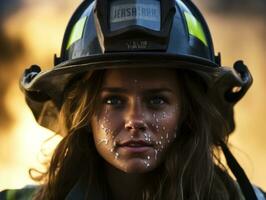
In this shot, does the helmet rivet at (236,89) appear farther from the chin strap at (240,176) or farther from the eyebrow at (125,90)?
the eyebrow at (125,90)

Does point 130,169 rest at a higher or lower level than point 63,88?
lower

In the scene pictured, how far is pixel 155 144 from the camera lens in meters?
2.63

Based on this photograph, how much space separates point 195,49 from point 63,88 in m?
0.51

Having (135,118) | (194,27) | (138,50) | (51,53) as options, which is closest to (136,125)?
(135,118)

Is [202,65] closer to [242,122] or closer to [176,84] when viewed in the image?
[176,84]

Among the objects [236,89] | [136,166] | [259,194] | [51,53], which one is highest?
[51,53]

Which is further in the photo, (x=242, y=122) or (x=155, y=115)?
(x=242, y=122)

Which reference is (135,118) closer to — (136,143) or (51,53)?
(136,143)

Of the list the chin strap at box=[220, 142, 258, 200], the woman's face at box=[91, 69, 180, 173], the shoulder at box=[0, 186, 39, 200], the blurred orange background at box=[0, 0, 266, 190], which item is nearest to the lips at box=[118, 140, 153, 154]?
the woman's face at box=[91, 69, 180, 173]

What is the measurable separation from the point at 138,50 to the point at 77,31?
389 mm

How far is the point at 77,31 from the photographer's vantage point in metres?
2.86

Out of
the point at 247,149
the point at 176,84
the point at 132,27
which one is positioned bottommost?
the point at 247,149

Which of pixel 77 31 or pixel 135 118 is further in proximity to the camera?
pixel 77 31

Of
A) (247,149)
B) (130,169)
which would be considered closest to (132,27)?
(130,169)
